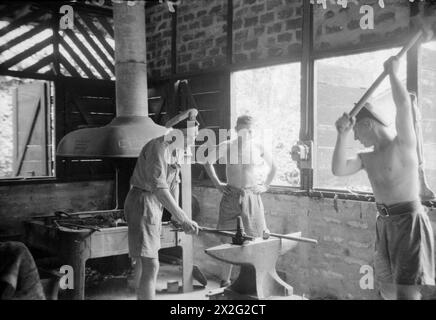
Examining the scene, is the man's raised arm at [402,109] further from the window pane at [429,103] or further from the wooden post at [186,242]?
the wooden post at [186,242]

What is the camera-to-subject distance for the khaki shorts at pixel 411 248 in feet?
11.6

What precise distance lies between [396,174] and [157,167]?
7.00 feet

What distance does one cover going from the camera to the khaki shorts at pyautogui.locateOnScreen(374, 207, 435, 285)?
3549 millimetres

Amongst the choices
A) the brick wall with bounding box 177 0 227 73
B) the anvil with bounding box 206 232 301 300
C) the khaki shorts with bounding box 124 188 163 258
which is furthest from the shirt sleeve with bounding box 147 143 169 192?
the brick wall with bounding box 177 0 227 73

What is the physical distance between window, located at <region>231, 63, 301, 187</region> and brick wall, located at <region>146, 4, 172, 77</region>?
1656 mm

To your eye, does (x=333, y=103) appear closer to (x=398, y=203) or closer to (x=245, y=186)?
(x=245, y=186)

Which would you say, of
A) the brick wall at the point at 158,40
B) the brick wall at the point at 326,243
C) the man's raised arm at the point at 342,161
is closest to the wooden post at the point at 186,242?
the brick wall at the point at 326,243

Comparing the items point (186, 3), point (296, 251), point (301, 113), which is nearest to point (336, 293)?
point (296, 251)

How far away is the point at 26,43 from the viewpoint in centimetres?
758

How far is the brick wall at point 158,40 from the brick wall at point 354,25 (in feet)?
10.3

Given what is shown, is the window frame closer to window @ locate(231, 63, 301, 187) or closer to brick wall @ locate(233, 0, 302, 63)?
brick wall @ locate(233, 0, 302, 63)

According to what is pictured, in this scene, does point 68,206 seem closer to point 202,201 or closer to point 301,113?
point 202,201

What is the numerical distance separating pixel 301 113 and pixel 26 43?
4.66m

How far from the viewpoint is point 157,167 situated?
4.45m
